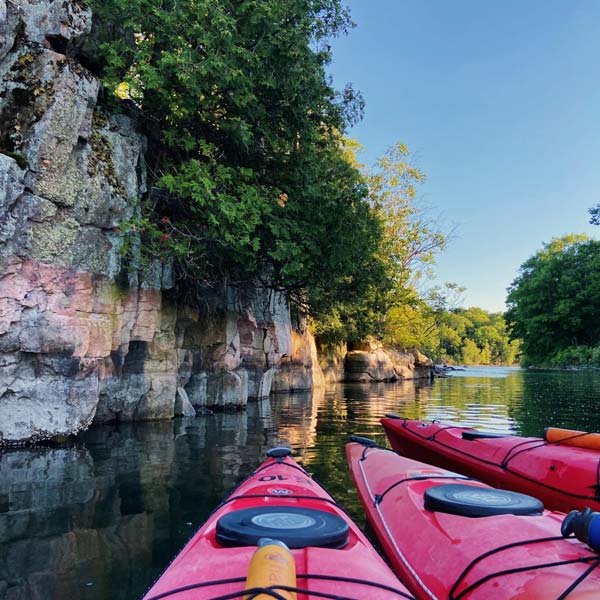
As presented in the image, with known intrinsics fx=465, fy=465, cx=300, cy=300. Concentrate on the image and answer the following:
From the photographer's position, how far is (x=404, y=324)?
3359cm

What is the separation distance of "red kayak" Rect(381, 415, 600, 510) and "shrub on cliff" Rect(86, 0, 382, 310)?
17.4ft

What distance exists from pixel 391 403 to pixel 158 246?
10520 mm

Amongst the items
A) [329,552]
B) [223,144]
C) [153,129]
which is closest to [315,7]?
[223,144]

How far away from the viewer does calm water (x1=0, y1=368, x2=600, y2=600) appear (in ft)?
11.9

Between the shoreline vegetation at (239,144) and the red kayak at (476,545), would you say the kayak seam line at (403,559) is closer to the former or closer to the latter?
the red kayak at (476,545)

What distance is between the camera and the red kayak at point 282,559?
2086 millimetres

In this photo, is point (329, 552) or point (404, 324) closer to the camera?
point (329, 552)

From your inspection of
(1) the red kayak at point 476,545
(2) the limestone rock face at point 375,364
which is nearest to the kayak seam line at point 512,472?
(1) the red kayak at point 476,545

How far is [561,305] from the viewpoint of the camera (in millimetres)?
46406

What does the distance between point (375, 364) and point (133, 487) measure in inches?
1046

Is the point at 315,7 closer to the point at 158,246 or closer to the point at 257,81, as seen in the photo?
the point at 257,81

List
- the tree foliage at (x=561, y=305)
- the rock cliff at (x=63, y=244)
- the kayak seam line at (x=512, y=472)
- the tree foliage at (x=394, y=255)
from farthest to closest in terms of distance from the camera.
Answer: the tree foliage at (x=561, y=305) → the tree foliage at (x=394, y=255) → the rock cliff at (x=63, y=244) → the kayak seam line at (x=512, y=472)

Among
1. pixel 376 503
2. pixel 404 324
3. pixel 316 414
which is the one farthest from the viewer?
pixel 404 324

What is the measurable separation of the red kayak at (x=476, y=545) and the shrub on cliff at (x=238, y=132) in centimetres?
696
